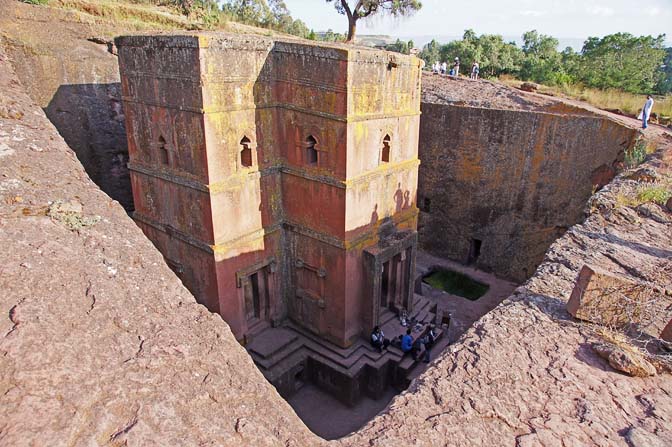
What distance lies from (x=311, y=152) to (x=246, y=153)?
122 centimetres

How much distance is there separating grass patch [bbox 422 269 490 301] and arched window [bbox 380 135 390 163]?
651 cm

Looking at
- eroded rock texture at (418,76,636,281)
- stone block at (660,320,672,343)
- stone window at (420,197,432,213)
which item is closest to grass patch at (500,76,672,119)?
eroded rock texture at (418,76,636,281)

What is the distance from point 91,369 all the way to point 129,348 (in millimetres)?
230

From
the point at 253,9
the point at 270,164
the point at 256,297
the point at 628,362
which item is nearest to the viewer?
the point at 628,362

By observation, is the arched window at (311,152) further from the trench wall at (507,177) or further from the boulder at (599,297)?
the trench wall at (507,177)

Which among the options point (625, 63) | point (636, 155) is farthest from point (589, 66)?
point (636, 155)

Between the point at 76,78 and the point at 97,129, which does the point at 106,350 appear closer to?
the point at 97,129

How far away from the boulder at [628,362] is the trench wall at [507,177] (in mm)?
9791

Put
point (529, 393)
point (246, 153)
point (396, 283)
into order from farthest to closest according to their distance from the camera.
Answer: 1. point (396, 283)
2. point (246, 153)
3. point (529, 393)

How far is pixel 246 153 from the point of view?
8.63 metres

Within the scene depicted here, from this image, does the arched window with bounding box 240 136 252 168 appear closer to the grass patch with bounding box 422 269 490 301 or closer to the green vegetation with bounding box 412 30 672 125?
the grass patch with bounding box 422 269 490 301

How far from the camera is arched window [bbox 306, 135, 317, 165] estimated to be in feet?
28.7

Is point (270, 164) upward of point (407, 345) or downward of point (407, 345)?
upward

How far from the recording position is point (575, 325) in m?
4.16
